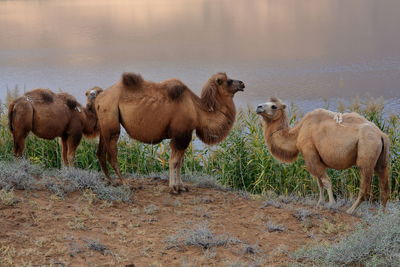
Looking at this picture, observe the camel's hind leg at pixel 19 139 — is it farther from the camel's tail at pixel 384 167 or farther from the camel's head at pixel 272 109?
the camel's tail at pixel 384 167

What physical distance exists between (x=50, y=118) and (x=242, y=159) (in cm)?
356

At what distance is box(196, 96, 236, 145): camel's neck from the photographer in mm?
8859

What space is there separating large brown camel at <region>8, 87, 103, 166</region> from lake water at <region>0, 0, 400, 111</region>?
6710 millimetres

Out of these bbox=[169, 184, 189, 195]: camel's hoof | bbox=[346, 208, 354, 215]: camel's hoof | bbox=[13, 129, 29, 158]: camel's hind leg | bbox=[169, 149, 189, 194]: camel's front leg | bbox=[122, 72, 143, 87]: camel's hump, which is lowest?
bbox=[346, 208, 354, 215]: camel's hoof

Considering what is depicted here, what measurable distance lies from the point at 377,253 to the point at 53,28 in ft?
97.9

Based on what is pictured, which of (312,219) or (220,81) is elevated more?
(220,81)

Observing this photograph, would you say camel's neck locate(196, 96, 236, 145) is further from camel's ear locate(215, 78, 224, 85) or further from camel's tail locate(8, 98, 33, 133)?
camel's tail locate(8, 98, 33, 133)

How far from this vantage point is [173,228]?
23.4ft

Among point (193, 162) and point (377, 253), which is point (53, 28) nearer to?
point (193, 162)

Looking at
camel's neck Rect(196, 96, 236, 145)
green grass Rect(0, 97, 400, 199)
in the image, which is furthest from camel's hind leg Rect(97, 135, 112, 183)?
green grass Rect(0, 97, 400, 199)

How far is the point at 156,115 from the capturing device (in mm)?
8555

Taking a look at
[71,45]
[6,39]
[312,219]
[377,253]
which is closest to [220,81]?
[312,219]

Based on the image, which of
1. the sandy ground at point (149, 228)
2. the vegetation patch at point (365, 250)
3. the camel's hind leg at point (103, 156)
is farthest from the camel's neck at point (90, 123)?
the vegetation patch at point (365, 250)

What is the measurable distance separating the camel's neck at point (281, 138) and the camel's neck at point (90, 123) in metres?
3.34
